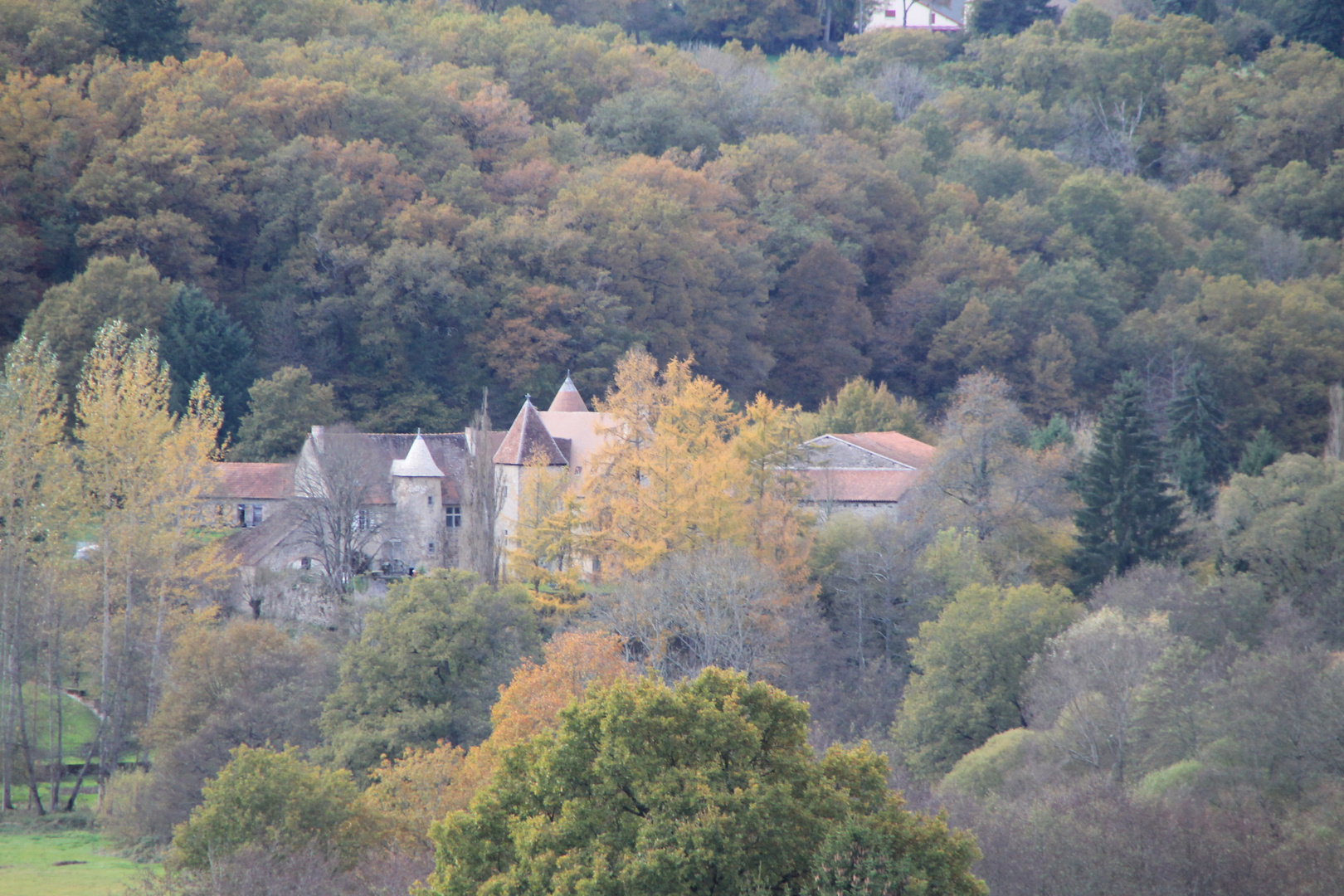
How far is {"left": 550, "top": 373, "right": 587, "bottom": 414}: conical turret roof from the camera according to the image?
52.8 m

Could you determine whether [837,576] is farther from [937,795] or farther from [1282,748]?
[1282,748]

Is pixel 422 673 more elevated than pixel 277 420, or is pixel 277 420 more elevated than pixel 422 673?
pixel 277 420

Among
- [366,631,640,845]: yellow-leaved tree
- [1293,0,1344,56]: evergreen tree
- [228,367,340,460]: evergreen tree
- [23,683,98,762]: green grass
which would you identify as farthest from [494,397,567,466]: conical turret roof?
[1293,0,1344,56]: evergreen tree

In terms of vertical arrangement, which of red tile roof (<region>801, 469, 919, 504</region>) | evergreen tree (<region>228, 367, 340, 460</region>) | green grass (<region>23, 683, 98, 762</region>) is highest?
evergreen tree (<region>228, 367, 340, 460</region>)

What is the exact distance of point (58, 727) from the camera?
37281mm

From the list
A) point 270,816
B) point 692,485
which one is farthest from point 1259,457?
point 270,816

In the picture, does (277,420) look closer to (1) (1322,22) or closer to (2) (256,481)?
(2) (256,481)

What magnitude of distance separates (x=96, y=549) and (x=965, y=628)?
2518cm

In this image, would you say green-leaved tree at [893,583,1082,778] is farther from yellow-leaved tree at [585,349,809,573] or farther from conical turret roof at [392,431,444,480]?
conical turret roof at [392,431,444,480]

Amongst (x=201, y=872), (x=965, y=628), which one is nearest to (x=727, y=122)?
(x=965, y=628)

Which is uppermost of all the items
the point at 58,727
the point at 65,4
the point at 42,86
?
the point at 65,4

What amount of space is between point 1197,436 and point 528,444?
27.7 meters

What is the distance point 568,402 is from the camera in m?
53.0

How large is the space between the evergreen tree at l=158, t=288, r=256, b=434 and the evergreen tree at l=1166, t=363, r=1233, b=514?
35460 millimetres
